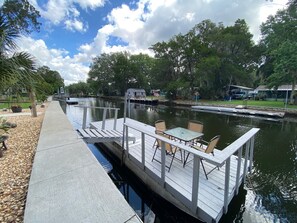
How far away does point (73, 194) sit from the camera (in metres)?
2.08

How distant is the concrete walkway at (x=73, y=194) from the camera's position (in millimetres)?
1715

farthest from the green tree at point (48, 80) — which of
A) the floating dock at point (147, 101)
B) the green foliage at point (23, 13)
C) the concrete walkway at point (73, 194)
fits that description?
the floating dock at point (147, 101)

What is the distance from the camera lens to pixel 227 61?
87.8 feet

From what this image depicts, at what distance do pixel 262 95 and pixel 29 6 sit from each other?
120 ft

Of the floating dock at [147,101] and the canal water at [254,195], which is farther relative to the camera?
the floating dock at [147,101]

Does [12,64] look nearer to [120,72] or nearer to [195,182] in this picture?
[195,182]

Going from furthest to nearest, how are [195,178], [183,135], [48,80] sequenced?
1. [48,80]
2. [183,135]
3. [195,178]

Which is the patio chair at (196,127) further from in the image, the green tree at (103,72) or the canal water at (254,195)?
the green tree at (103,72)

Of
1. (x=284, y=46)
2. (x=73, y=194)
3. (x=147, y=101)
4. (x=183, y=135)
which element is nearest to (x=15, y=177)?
(x=73, y=194)

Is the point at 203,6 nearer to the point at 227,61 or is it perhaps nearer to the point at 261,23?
the point at 227,61

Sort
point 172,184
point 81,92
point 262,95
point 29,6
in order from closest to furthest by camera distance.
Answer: point 172,184, point 29,6, point 262,95, point 81,92

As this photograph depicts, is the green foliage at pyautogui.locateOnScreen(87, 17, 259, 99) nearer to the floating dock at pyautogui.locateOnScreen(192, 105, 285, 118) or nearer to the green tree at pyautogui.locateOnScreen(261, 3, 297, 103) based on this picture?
the green tree at pyautogui.locateOnScreen(261, 3, 297, 103)

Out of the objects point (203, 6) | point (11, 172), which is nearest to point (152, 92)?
point (203, 6)

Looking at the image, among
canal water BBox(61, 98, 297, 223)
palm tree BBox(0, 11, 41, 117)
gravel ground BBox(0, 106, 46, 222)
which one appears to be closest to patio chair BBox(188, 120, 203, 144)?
canal water BBox(61, 98, 297, 223)
